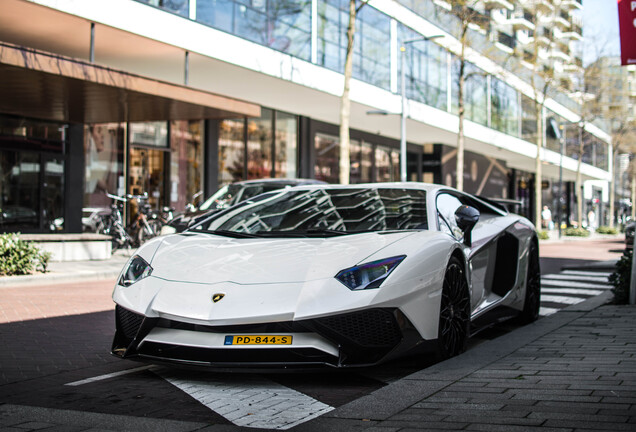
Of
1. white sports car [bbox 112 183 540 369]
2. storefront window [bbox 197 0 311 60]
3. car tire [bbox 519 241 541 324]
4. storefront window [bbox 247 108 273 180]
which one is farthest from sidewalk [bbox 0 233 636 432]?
storefront window [bbox 247 108 273 180]

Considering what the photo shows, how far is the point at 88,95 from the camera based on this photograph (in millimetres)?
17078

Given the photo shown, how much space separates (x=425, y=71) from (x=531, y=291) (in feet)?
99.6

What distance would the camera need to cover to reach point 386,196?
6.00 meters

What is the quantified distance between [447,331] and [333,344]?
3.38 ft

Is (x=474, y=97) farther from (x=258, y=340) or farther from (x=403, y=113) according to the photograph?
(x=258, y=340)

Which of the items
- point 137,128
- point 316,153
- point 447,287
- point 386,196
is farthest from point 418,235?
point 316,153

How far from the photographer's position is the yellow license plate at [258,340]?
4320 millimetres

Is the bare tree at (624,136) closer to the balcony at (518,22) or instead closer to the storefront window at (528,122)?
the storefront window at (528,122)

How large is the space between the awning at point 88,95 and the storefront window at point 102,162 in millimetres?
1016

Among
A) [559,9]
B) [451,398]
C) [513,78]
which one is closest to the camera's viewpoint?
[451,398]

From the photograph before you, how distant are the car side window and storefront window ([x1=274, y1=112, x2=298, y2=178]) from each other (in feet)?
80.5

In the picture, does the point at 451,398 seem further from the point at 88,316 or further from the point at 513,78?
the point at 513,78

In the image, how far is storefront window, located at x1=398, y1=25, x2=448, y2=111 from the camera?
3438 cm

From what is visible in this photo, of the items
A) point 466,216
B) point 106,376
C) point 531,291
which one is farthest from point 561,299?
point 106,376
